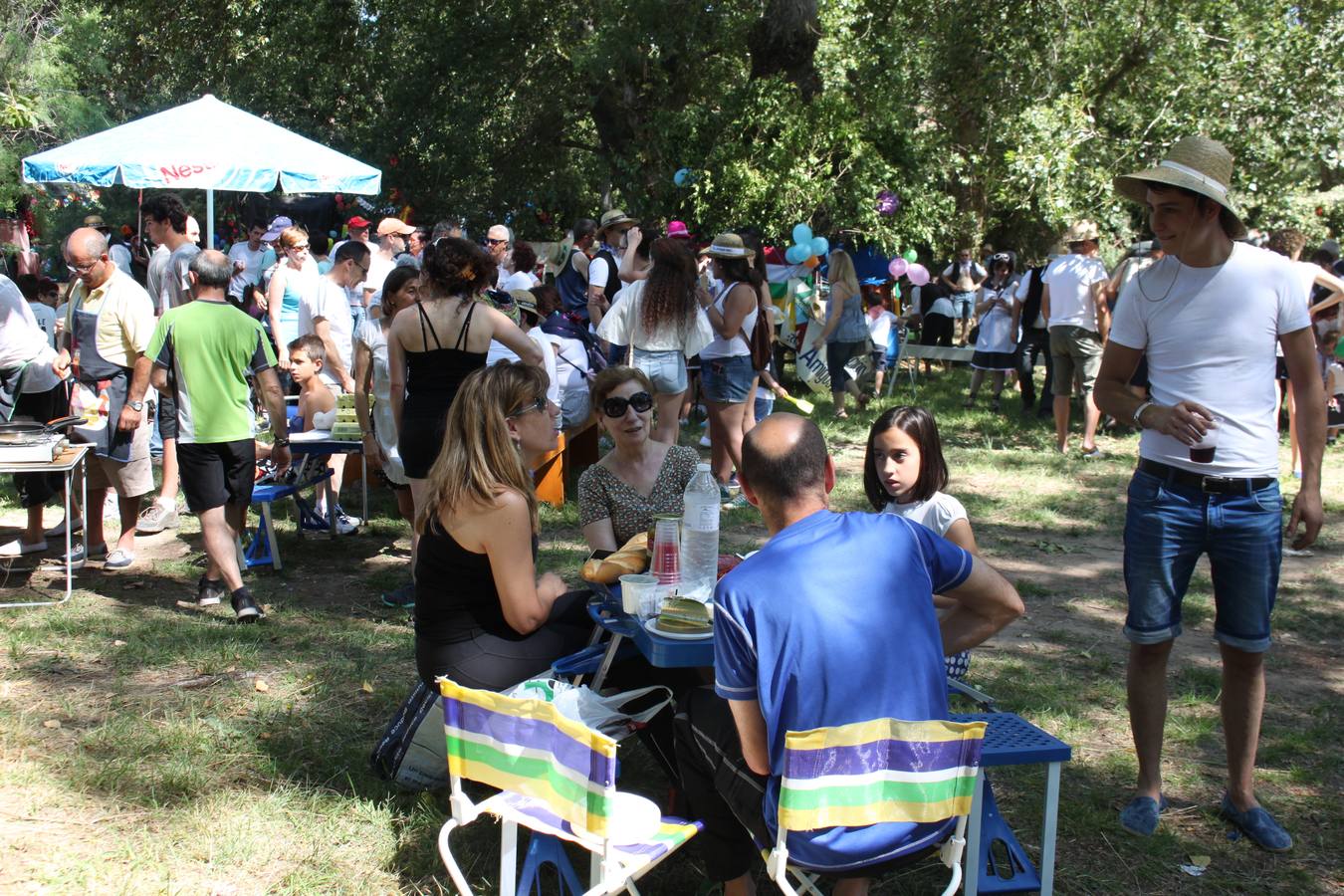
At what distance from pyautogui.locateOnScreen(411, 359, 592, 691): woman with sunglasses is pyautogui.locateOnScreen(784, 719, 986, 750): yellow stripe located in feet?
4.13

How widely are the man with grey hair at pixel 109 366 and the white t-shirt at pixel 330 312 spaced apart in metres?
1.65

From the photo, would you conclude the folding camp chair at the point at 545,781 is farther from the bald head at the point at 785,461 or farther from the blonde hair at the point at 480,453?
the blonde hair at the point at 480,453

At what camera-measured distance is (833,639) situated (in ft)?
7.45

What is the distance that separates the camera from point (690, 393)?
9.90m

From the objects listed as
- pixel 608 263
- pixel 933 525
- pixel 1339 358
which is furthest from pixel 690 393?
pixel 933 525

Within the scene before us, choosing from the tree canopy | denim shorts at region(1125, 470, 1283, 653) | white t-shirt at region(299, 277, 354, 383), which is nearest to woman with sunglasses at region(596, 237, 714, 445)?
white t-shirt at region(299, 277, 354, 383)

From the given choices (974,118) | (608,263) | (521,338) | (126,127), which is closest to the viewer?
(521,338)

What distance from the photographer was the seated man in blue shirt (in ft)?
7.46

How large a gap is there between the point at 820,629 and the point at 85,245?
5.04 metres

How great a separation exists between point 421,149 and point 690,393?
34.5 feet

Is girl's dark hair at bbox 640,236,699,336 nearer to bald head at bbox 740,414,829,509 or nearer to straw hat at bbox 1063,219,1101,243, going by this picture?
straw hat at bbox 1063,219,1101,243

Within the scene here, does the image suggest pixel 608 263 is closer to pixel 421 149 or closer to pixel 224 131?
pixel 224 131

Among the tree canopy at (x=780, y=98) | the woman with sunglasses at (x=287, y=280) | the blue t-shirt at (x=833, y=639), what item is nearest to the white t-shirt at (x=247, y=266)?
the woman with sunglasses at (x=287, y=280)

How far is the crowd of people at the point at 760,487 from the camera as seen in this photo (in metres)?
2.32
